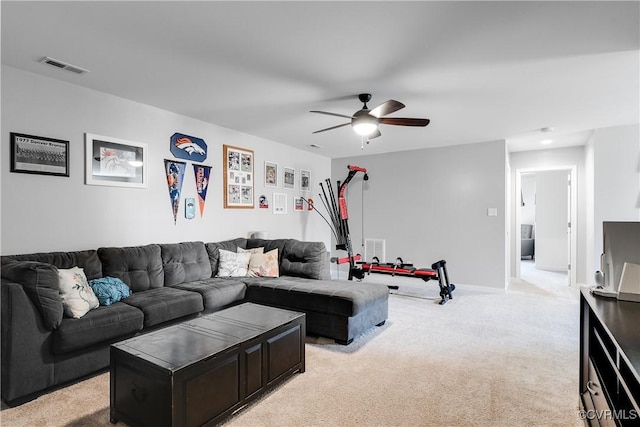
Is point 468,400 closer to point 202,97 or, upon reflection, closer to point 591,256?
point 202,97

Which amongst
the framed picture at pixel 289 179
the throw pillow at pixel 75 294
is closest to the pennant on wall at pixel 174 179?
the throw pillow at pixel 75 294

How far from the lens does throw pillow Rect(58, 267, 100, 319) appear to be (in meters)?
2.43

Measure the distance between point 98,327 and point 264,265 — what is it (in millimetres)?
1991

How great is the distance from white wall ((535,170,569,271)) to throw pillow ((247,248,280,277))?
22.1ft

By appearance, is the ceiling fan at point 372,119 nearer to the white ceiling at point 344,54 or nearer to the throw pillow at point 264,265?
the white ceiling at point 344,54

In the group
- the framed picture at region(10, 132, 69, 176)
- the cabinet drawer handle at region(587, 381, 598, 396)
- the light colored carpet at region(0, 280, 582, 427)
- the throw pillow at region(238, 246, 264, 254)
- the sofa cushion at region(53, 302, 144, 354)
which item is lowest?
the light colored carpet at region(0, 280, 582, 427)

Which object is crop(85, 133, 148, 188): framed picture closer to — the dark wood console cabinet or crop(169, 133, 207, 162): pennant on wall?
crop(169, 133, 207, 162): pennant on wall

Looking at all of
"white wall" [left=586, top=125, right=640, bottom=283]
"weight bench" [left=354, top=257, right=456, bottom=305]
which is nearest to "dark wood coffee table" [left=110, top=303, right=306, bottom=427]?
"weight bench" [left=354, top=257, right=456, bottom=305]

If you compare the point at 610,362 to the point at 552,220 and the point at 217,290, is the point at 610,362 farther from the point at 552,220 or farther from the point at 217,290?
the point at 552,220

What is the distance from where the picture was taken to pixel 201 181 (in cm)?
436

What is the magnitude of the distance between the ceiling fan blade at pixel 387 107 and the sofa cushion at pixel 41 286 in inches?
111

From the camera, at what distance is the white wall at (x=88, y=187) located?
9.13ft

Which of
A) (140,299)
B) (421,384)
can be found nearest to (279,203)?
(140,299)

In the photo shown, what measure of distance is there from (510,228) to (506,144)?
178 cm
